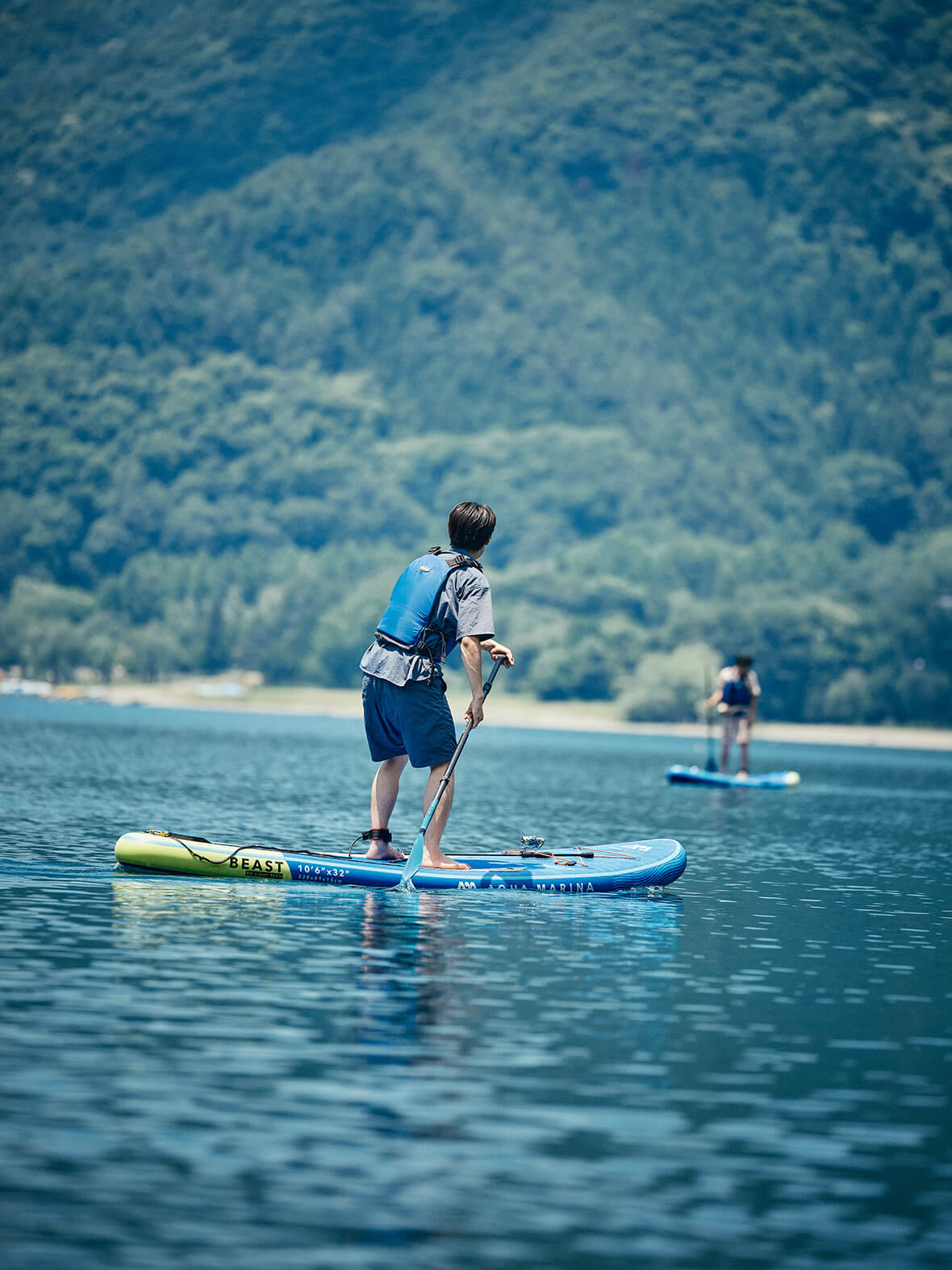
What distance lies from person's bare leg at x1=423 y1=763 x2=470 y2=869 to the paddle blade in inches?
2.4

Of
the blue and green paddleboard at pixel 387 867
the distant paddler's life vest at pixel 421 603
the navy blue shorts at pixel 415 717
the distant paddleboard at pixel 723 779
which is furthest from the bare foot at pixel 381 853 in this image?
the distant paddleboard at pixel 723 779

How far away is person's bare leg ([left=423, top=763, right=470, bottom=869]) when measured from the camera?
16.3 metres

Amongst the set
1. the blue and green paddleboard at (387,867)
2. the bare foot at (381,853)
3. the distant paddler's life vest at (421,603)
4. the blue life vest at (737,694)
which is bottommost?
the blue and green paddleboard at (387,867)

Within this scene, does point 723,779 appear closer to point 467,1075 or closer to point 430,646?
point 430,646

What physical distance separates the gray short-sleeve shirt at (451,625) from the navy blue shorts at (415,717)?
0.10 meters

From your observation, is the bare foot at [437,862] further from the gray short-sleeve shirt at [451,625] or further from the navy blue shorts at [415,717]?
the gray short-sleeve shirt at [451,625]

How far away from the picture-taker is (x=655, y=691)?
164 metres

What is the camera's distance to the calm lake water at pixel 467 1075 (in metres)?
7.11

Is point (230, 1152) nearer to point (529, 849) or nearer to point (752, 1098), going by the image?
point (752, 1098)

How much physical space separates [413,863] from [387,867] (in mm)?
232

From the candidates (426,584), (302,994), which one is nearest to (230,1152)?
(302,994)

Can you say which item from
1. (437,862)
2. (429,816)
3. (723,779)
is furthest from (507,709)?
(429,816)

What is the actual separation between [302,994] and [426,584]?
5.21 metres

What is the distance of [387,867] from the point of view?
652 inches
